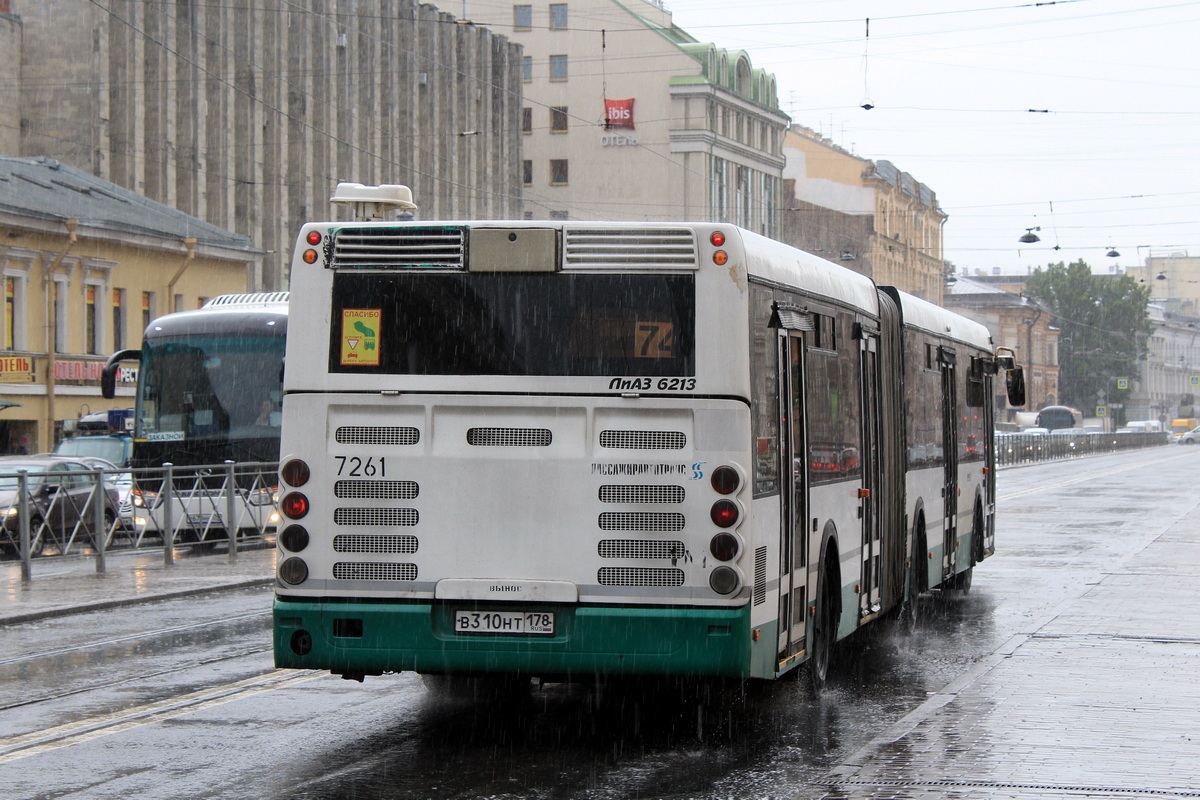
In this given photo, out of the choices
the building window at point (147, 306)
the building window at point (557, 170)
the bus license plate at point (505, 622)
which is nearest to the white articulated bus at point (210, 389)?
→ the bus license plate at point (505, 622)

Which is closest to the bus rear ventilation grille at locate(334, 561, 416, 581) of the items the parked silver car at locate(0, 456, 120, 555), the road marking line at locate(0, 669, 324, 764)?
the road marking line at locate(0, 669, 324, 764)

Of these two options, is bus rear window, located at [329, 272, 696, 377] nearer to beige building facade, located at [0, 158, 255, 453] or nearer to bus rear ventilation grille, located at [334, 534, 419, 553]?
bus rear ventilation grille, located at [334, 534, 419, 553]

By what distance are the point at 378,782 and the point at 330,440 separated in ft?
5.66

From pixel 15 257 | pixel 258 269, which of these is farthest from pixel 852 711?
pixel 258 269

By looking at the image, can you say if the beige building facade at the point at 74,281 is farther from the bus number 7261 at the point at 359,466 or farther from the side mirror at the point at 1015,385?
the bus number 7261 at the point at 359,466

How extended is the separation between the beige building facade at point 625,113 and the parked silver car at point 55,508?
232 ft

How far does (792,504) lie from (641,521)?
1277 millimetres

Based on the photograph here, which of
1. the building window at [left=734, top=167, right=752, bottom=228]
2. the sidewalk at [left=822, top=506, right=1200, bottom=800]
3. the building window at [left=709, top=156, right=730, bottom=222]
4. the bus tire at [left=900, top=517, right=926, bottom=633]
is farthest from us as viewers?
the building window at [left=734, top=167, right=752, bottom=228]

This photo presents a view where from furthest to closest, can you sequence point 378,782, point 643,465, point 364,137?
1. point 364,137
2. point 643,465
3. point 378,782

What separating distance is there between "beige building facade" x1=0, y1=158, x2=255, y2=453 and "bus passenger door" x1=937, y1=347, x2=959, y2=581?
2870 centimetres

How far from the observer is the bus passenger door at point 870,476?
11.6m

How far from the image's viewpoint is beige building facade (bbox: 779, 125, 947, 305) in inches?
4151

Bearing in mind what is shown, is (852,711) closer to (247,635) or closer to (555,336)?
(555,336)

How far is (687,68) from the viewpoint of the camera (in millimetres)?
90625
